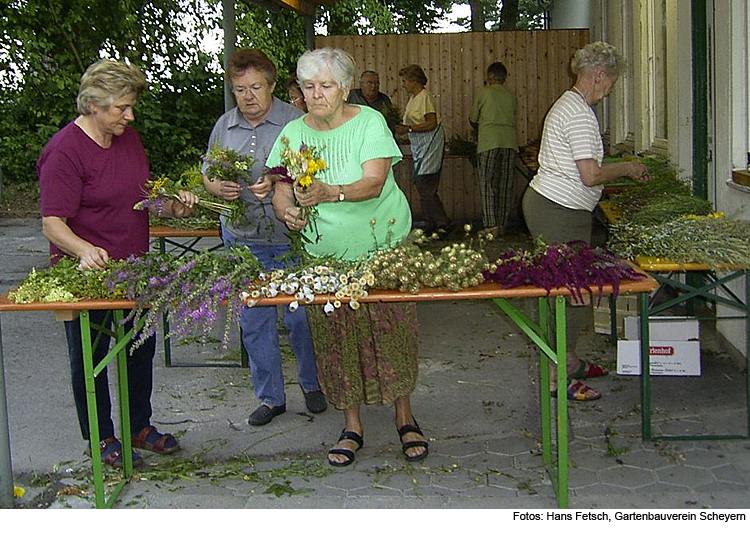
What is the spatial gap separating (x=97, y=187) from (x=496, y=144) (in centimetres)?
746

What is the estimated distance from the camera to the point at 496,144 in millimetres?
11219

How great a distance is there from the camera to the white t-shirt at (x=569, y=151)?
4754mm

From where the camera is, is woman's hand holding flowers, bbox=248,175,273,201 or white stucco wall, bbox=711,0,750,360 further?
white stucco wall, bbox=711,0,750,360

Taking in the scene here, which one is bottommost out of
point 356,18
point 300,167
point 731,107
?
point 300,167

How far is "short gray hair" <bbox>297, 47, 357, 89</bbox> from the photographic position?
4094 mm

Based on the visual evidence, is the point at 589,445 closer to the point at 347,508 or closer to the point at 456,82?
the point at 347,508

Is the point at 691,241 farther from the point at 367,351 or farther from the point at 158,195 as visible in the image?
the point at 158,195

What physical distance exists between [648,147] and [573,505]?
5566 mm

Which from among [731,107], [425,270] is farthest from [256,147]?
[731,107]

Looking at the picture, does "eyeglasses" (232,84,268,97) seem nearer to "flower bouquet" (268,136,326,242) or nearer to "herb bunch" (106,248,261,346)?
"flower bouquet" (268,136,326,242)

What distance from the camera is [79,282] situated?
12.8 feet

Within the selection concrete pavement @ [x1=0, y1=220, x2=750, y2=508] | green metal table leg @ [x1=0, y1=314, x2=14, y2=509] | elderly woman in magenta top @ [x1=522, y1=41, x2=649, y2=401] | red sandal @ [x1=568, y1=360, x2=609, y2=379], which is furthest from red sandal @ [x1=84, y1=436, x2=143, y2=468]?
red sandal @ [x1=568, y1=360, x2=609, y2=379]

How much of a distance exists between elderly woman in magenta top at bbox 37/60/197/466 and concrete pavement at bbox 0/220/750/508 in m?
0.42

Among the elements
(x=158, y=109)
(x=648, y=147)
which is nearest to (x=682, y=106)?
(x=648, y=147)
